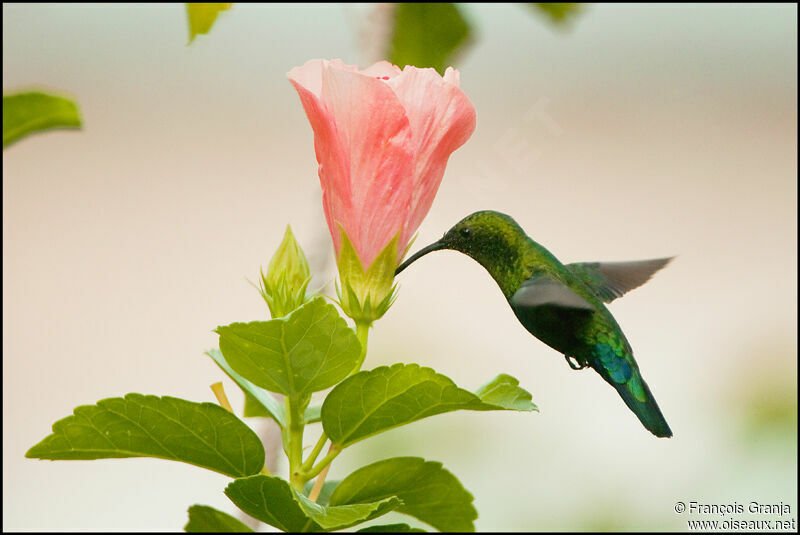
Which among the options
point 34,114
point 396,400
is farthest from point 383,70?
point 34,114

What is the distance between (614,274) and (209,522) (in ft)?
0.91

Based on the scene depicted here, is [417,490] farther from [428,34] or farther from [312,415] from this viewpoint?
[428,34]

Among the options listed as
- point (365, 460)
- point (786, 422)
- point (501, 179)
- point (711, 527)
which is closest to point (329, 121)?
point (501, 179)

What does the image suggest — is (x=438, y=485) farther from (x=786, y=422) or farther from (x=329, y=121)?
(x=786, y=422)

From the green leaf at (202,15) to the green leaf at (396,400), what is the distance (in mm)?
203

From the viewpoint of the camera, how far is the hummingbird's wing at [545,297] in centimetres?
35

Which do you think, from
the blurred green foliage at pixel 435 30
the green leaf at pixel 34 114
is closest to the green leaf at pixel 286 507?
the green leaf at pixel 34 114

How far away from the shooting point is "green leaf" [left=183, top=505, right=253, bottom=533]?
40cm

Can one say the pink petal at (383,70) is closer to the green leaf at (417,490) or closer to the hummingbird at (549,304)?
the hummingbird at (549,304)

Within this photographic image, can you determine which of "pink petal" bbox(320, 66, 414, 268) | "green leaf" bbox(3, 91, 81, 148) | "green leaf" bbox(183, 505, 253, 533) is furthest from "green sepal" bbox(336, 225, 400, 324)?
"green leaf" bbox(3, 91, 81, 148)

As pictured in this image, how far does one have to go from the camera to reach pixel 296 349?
1.12 feet

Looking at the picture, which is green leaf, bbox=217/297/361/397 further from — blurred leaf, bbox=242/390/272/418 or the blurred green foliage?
the blurred green foliage

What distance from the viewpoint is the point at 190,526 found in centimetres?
40

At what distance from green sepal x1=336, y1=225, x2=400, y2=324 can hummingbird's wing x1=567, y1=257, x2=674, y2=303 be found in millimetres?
170
